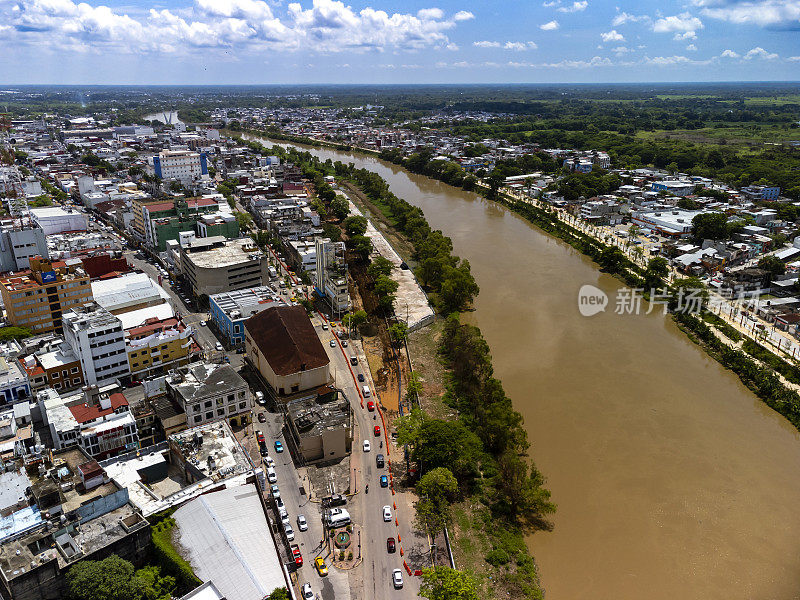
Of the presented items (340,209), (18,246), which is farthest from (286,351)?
(340,209)

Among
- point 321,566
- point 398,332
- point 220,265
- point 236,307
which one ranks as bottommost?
point 321,566

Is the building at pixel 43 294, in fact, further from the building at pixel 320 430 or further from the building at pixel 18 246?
the building at pixel 320 430

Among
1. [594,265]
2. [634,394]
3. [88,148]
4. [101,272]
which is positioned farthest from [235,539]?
[88,148]

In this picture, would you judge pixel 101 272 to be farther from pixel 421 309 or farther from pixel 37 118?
pixel 37 118

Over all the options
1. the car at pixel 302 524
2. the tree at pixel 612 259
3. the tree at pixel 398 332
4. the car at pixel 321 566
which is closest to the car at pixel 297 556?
the car at pixel 321 566

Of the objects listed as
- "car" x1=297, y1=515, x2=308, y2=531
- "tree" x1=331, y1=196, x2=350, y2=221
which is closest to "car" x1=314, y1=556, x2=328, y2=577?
"car" x1=297, y1=515, x2=308, y2=531

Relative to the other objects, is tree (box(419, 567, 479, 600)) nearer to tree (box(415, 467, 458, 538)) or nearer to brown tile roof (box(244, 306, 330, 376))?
tree (box(415, 467, 458, 538))

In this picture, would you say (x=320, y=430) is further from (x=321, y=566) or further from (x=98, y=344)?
(x=98, y=344)
